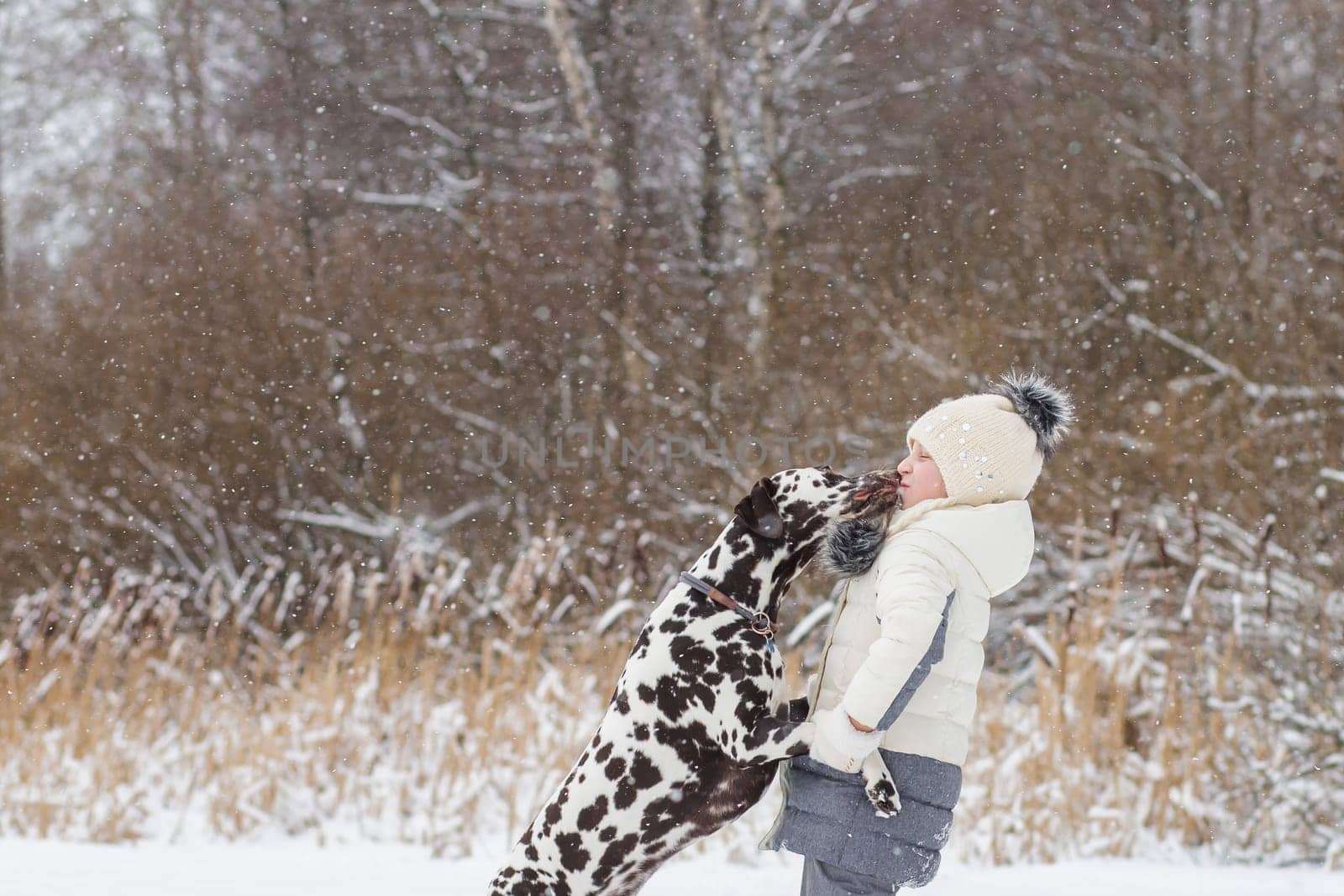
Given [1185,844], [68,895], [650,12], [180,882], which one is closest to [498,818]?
[180,882]

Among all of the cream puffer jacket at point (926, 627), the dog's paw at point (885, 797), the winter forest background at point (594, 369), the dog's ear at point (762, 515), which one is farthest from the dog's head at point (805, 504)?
the winter forest background at point (594, 369)

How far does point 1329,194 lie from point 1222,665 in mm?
3210

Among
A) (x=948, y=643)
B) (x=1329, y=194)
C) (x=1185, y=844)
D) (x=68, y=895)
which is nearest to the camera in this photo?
(x=948, y=643)

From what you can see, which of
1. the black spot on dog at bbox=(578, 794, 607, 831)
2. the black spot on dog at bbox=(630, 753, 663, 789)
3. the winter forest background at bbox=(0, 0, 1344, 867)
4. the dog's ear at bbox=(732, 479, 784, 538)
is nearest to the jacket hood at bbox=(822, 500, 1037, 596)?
the dog's ear at bbox=(732, 479, 784, 538)

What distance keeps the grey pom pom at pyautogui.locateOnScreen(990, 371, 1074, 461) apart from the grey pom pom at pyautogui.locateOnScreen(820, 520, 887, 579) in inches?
14.7

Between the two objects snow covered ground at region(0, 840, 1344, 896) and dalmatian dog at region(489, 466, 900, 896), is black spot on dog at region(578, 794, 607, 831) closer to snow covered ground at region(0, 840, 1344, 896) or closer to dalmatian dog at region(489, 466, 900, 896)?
dalmatian dog at region(489, 466, 900, 896)

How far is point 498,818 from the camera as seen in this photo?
4.54 meters

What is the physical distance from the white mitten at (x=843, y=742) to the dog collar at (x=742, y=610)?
19 cm

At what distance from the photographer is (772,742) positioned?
1972 mm

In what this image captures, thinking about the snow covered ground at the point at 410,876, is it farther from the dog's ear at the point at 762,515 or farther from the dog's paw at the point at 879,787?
the dog's ear at the point at 762,515

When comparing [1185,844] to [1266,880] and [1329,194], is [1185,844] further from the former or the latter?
[1329,194]

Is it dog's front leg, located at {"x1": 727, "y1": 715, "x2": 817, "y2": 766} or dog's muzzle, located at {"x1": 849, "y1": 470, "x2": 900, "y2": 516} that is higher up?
dog's muzzle, located at {"x1": 849, "y1": 470, "x2": 900, "y2": 516}

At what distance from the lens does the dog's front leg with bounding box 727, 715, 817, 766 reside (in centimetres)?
196

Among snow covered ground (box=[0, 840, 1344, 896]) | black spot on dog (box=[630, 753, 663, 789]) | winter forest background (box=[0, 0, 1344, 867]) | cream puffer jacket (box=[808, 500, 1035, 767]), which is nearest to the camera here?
cream puffer jacket (box=[808, 500, 1035, 767])
